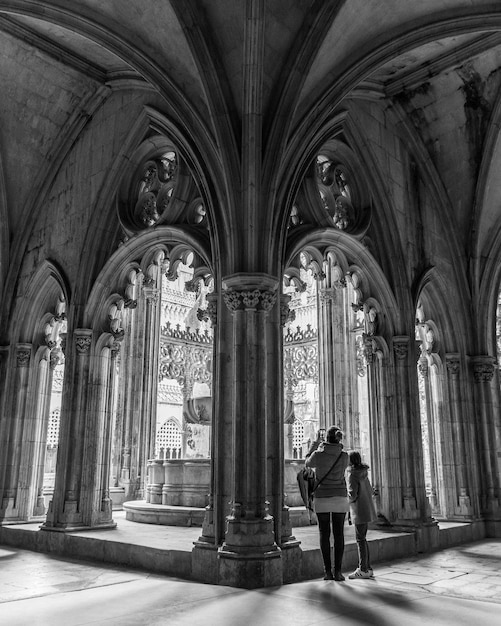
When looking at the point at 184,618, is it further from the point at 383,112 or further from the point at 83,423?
the point at 383,112

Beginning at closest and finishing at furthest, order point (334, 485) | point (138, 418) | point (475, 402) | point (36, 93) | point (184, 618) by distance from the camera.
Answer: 1. point (184, 618)
2. point (334, 485)
3. point (36, 93)
4. point (475, 402)
5. point (138, 418)

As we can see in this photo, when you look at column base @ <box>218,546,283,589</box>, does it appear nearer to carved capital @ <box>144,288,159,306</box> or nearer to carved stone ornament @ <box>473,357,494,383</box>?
carved stone ornament @ <box>473,357,494,383</box>

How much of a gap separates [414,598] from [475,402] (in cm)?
673

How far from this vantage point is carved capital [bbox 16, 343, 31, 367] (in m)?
11.9

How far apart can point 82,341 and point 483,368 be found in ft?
24.0

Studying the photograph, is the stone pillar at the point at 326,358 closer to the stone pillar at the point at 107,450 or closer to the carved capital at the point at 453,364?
the carved capital at the point at 453,364

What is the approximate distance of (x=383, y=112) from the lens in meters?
11.4

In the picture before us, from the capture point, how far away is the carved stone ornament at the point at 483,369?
12023 millimetres

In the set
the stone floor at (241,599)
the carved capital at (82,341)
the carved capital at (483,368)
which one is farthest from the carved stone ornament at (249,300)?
the carved capital at (483,368)

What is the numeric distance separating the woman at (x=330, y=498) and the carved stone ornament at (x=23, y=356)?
701cm

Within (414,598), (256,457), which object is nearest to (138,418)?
(256,457)

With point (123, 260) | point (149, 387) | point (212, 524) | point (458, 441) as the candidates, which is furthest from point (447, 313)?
point (149, 387)

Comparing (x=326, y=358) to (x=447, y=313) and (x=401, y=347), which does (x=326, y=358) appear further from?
(x=401, y=347)

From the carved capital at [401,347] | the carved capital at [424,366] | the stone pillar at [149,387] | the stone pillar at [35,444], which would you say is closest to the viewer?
the carved capital at [401,347]
